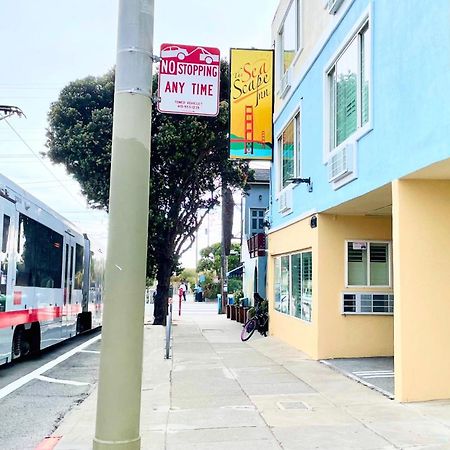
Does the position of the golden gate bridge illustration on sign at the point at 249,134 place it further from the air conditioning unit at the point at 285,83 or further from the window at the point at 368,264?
the window at the point at 368,264

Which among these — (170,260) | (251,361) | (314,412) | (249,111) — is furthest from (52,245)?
(170,260)

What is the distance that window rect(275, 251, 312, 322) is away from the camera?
12.7 meters

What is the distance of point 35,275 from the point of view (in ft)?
37.0

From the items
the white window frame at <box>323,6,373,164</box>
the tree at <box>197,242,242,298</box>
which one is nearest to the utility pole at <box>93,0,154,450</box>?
the white window frame at <box>323,6,373,164</box>

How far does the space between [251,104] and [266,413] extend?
33.0 ft

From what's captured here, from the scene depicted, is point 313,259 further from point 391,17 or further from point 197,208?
point 197,208

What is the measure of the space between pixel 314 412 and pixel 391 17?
530 centimetres

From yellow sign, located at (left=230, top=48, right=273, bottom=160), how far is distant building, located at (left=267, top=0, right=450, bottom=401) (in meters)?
0.40

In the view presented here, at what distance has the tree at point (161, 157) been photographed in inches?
778

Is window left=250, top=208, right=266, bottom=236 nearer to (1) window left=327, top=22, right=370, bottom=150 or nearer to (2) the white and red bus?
(2) the white and red bus

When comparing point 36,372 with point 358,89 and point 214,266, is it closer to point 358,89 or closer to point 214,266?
point 358,89

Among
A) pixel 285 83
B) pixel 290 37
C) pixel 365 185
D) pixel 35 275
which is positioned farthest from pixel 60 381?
pixel 290 37

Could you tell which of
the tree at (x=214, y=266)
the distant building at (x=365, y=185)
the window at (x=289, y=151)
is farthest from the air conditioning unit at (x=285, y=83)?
the tree at (x=214, y=266)

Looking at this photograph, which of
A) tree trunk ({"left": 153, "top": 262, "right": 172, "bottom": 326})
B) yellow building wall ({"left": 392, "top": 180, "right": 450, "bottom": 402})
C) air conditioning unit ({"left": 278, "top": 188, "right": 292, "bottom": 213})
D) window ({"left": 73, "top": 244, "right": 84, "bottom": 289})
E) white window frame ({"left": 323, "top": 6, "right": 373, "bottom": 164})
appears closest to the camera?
yellow building wall ({"left": 392, "top": 180, "right": 450, "bottom": 402})
